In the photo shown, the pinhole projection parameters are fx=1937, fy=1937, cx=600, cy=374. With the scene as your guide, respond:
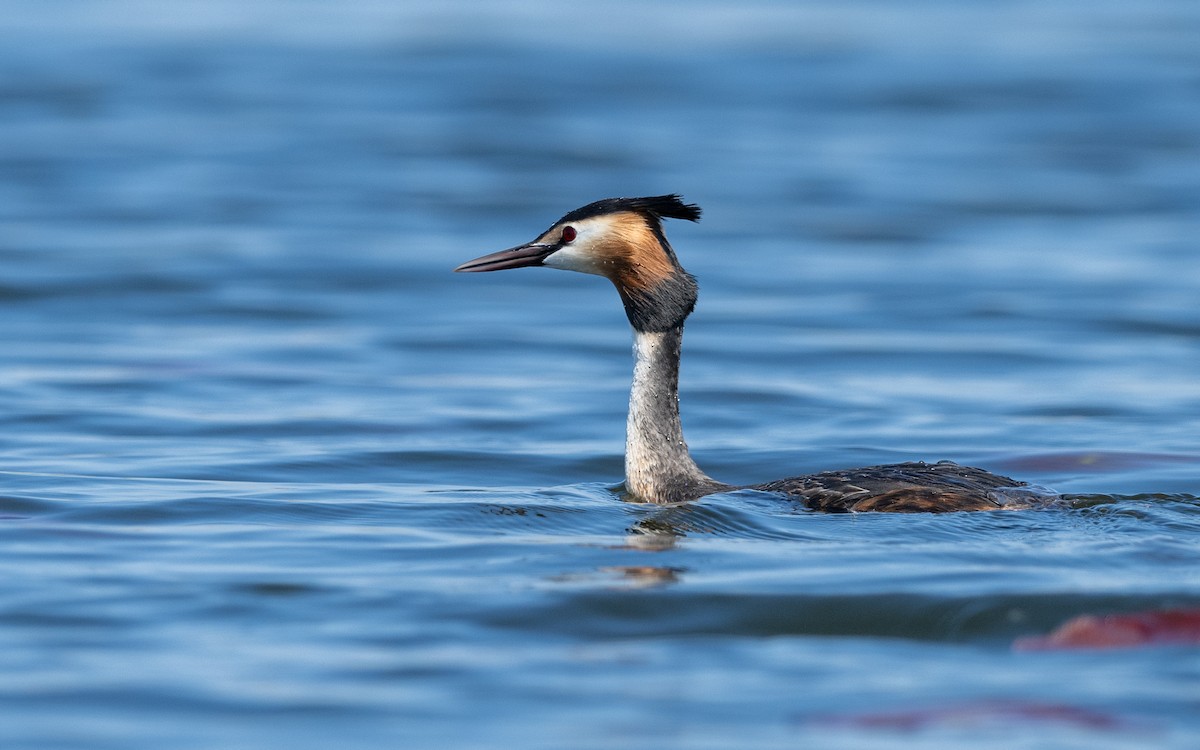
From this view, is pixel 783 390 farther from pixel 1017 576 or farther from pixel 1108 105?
pixel 1108 105

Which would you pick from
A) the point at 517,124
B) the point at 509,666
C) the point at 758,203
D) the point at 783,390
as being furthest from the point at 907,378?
the point at 517,124

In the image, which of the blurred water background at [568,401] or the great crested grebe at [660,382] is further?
the great crested grebe at [660,382]

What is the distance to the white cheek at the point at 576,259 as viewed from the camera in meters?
9.12

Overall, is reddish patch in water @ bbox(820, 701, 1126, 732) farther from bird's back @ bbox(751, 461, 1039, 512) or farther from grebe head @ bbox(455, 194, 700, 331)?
grebe head @ bbox(455, 194, 700, 331)

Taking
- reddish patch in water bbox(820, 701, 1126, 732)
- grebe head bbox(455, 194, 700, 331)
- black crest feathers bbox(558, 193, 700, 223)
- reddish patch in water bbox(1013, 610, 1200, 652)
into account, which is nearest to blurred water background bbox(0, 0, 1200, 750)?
reddish patch in water bbox(820, 701, 1126, 732)

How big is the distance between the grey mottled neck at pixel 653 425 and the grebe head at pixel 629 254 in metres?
0.10

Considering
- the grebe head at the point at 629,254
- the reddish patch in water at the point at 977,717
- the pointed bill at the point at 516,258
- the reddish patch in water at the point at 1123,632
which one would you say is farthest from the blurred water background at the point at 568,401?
the pointed bill at the point at 516,258

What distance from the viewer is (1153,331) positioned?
15.1 metres

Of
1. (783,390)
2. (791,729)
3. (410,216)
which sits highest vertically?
(410,216)

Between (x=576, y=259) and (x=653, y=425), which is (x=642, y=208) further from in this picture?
(x=653, y=425)

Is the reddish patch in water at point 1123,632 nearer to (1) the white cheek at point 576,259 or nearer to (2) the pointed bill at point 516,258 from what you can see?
(1) the white cheek at point 576,259

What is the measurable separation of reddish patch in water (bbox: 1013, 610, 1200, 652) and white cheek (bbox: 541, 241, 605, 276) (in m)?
3.08

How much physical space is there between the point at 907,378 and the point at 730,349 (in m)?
1.74

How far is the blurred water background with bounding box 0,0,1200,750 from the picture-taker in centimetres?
634
